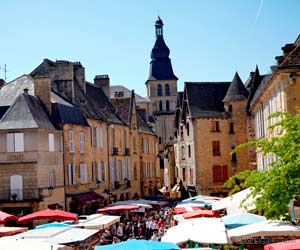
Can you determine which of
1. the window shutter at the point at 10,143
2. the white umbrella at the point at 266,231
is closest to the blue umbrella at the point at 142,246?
the white umbrella at the point at 266,231

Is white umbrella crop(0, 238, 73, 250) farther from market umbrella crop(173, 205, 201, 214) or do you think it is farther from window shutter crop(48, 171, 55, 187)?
window shutter crop(48, 171, 55, 187)

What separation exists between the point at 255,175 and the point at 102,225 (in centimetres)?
822

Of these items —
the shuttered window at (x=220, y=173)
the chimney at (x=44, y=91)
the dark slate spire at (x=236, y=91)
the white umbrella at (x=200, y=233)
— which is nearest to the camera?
the white umbrella at (x=200, y=233)

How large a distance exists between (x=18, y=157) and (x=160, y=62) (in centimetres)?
7333

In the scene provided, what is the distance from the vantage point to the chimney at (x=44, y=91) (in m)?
35.4

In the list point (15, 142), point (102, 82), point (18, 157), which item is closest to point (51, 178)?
point (18, 157)

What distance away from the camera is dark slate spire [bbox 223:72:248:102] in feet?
157

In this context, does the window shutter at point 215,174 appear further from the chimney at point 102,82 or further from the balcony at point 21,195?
the balcony at point 21,195

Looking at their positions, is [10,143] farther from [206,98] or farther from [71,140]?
[206,98]

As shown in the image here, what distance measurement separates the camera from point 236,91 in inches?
1896

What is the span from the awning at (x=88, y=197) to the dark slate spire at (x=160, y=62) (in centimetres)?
6675

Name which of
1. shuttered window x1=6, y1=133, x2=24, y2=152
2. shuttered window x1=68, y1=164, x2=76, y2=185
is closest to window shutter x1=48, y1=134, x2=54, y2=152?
shuttered window x1=6, y1=133, x2=24, y2=152

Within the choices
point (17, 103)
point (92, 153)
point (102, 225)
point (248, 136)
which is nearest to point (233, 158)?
point (248, 136)

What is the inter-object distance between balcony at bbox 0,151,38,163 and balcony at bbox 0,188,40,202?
5.43 ft
